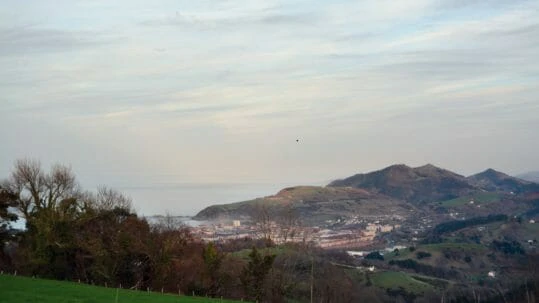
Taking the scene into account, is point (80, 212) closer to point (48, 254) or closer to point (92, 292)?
point (48, 254)

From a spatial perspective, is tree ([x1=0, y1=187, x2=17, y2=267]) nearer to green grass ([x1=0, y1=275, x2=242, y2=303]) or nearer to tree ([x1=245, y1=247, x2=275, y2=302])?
green grass ([x1=0, y1=275, x2=242, y2=303])

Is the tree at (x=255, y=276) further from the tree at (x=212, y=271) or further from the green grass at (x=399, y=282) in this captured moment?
the green grass at (x=399, y=282)

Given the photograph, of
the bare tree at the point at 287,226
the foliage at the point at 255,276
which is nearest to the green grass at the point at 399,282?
the bare tree at the point at 287,226

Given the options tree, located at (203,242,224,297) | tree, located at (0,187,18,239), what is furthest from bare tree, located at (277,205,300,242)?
tree, located at (0,187,18,239)

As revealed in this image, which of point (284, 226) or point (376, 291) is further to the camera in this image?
point (376, 291)

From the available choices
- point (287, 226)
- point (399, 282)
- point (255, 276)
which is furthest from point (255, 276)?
point (399, 282)

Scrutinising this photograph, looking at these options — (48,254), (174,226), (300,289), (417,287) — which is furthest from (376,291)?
(48,254)
